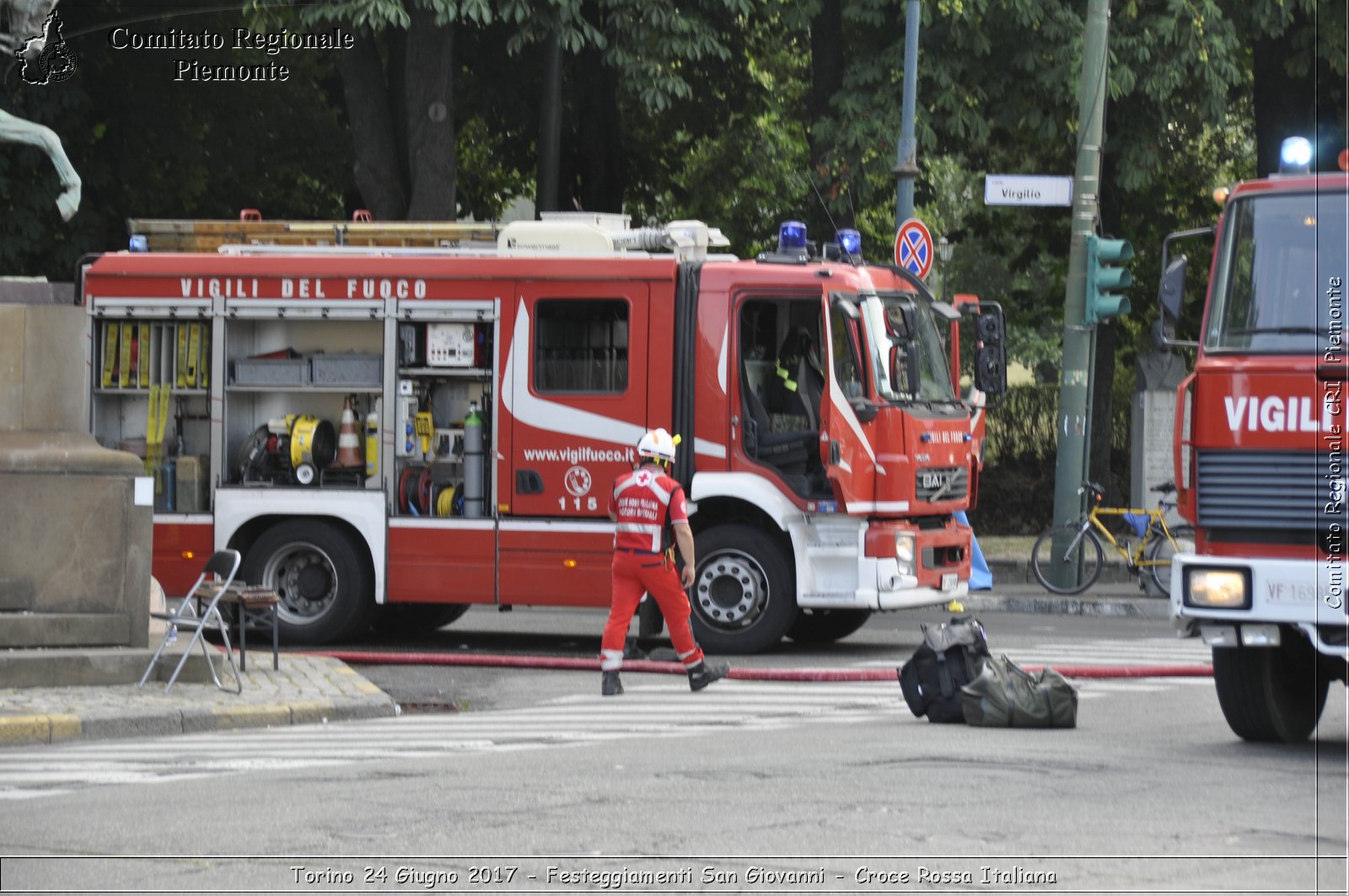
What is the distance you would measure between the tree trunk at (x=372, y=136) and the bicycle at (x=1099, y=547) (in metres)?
7.98

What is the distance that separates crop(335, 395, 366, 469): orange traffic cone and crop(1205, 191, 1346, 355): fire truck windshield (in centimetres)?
804

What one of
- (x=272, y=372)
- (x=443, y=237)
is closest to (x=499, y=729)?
(x=272, y=372)

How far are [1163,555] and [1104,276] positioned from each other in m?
2.78

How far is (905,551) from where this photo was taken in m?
15.5

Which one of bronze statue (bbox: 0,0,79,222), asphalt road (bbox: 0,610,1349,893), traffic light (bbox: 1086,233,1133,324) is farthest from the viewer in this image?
traffic light (bbox: 1086,233,1133,324)

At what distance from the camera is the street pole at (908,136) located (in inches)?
838

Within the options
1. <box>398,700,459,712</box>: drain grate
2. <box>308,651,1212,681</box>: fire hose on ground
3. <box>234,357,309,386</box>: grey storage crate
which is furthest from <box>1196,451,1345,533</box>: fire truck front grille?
<box>234,357,309,386</box>: grey storage crate

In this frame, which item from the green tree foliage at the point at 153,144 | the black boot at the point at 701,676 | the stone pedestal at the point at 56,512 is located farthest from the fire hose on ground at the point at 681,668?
the green tree foliage at the point at 153,144

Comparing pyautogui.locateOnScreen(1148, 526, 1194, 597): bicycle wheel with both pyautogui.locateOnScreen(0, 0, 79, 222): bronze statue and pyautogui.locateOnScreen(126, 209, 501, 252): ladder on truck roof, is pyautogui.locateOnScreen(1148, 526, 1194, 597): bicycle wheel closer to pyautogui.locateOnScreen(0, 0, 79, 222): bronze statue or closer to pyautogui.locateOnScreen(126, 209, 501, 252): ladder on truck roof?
pyautogui.locateOnScreen(126, 209, 501, 252): ladder on truck roof

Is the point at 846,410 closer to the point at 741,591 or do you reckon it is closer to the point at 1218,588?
the point at 741,591

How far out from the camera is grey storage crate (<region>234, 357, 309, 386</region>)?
16562 millimetres

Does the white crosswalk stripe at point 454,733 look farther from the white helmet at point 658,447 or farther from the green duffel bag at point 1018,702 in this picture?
the white helmet at point 658,447

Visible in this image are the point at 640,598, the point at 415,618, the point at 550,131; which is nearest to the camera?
the point at 640,598

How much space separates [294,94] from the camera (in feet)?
96.5
